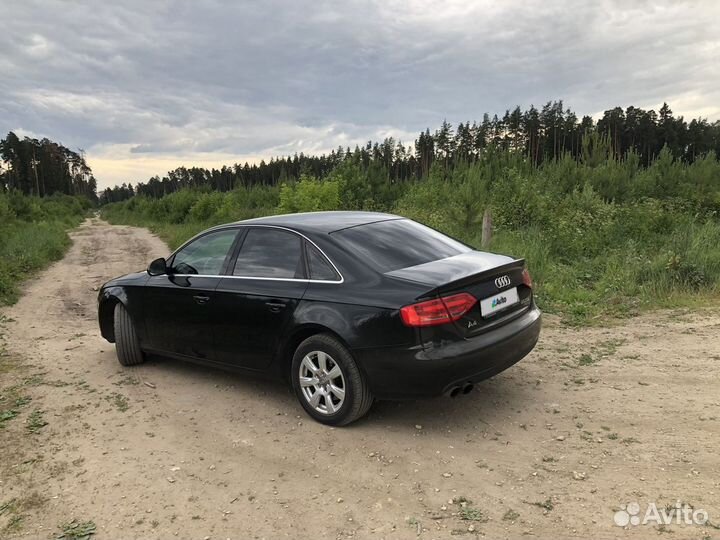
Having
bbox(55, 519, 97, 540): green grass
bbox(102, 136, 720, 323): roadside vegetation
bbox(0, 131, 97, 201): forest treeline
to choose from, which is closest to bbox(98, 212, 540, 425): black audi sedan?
bbox(55, 519, 97, 540): green grass

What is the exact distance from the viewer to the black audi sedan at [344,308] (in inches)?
135

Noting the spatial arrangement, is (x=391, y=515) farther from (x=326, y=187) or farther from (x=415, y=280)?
(x=326, y=187)

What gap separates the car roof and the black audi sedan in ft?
0.06

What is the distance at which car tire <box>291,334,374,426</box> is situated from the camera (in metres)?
3.66

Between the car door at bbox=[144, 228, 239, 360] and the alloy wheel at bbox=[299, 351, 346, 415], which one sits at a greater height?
the car door at bbox=[144, 228, 239, 360]

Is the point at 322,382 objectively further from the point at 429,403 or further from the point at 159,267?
the point at 159,267

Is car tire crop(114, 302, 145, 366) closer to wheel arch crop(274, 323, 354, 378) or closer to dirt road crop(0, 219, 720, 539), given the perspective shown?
dirt road crop(0, 219, 720, 539)

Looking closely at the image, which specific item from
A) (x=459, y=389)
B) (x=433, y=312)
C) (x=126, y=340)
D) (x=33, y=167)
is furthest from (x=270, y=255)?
(x=33, y=167)

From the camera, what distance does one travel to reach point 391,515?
2.78 m

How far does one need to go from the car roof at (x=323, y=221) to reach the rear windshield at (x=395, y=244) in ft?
0.34

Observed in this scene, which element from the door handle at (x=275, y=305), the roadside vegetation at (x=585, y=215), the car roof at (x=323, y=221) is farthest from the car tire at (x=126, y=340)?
the roadside vegetation at (x=585, y=215)

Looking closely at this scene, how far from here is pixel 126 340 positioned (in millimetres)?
5395

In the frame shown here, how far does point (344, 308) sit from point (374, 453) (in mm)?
1008

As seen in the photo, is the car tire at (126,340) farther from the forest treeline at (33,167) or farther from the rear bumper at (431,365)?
the forest treeline at (33,167)
